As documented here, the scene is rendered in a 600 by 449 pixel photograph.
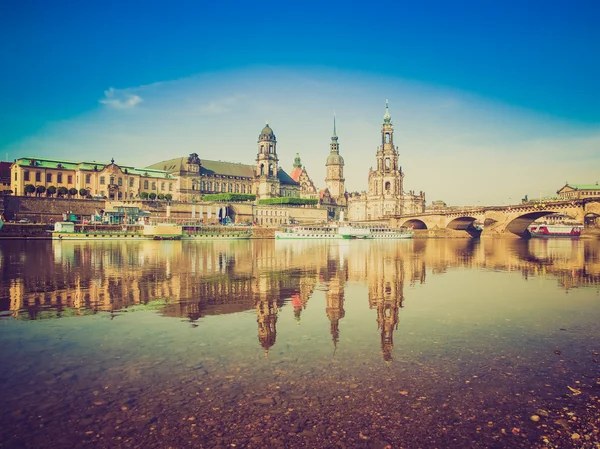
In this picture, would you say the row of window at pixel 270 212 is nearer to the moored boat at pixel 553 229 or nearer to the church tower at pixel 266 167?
the church tower at pixel 266 167

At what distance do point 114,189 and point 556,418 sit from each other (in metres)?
107

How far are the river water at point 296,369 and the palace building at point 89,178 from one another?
286 feet

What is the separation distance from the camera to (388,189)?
143m

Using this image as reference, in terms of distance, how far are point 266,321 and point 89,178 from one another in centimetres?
10067

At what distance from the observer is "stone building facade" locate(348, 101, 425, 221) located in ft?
464

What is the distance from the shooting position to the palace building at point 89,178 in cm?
9106

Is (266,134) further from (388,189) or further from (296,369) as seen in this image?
(296,369)

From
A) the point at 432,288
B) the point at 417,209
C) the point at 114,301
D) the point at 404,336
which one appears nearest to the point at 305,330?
the point at 404,336

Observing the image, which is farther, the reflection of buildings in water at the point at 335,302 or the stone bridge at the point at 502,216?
the stone bridge at the point at 502,216

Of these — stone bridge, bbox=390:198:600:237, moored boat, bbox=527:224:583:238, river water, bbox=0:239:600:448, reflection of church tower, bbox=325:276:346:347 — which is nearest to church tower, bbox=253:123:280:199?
stone bridge, bbox=390:198:600:237

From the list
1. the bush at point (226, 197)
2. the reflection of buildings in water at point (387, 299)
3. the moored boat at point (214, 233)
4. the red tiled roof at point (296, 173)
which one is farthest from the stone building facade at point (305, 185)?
the reflection of buildings in water at point (387, 299)

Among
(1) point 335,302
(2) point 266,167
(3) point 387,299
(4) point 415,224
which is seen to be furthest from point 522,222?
(1) point 335,302

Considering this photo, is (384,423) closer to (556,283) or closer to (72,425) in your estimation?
(72,425)

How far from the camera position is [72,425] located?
20.3 ft
